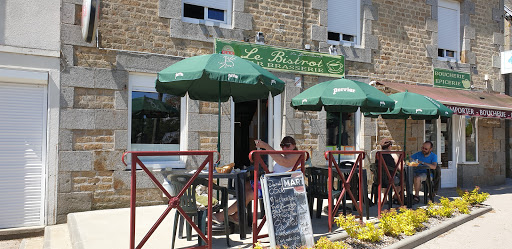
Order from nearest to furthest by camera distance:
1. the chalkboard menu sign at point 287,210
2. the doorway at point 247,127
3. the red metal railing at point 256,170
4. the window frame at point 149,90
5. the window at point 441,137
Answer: the chalkboard menu sign at point 287,210
the red metal railing at point 256,170
the window frame at point 149,90
the doorway at point 247,127
the window at point 441,137

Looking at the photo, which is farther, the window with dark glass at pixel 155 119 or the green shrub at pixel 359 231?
the window with dark glass at pixel 155 119

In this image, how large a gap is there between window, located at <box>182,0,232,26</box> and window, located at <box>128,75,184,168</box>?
1.54 meters

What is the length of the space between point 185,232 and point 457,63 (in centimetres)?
987

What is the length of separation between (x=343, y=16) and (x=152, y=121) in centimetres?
540

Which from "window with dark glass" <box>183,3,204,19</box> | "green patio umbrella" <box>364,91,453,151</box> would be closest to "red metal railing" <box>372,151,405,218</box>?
"green patio umbrella" <box>364,91,453,151</box>

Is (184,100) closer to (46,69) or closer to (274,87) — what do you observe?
(46,69)

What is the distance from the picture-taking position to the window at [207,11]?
315 inches

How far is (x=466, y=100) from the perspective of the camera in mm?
10164

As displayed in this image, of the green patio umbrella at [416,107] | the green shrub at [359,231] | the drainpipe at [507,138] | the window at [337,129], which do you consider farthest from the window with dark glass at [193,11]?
the drainpipe at [507,138]

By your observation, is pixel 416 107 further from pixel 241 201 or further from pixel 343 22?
pixel 241 201

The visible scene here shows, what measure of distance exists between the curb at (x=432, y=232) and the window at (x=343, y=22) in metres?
4.80

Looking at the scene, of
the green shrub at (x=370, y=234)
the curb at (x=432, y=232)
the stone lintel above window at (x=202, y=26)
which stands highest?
the stone lintel above window at (x=202, y=26)

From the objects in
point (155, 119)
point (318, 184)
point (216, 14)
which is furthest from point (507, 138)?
point (155, 119)

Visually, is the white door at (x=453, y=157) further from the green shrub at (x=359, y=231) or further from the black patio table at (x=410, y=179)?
the green shrub at (x=359, y=231)
